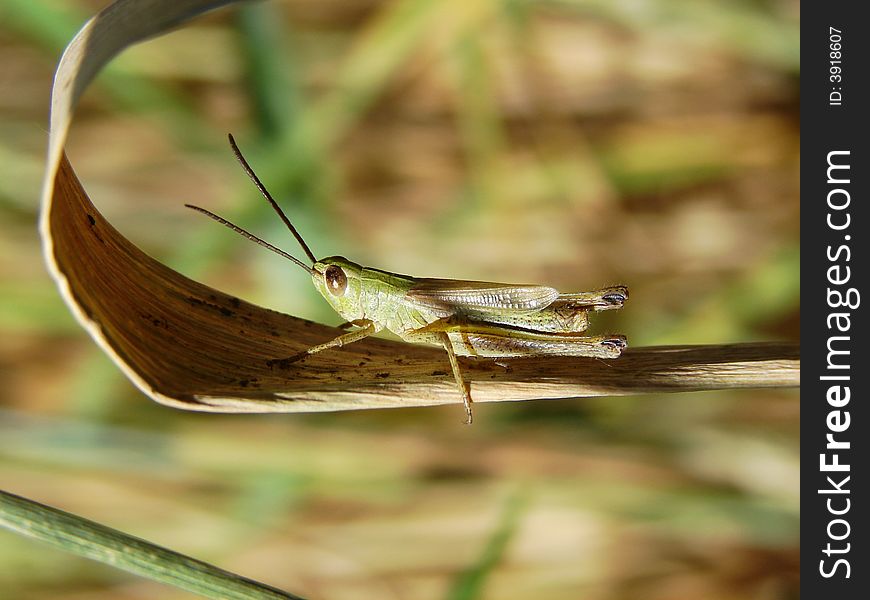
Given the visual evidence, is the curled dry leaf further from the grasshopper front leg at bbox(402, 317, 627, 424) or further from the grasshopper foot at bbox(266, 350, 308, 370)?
the grasshopper front leg at bbox(402, 317, 627, 424)

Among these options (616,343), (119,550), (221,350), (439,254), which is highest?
(439,254)

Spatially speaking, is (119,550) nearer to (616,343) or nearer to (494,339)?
(616,343)

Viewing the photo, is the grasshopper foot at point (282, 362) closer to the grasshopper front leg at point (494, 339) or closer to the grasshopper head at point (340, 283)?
the grasshopper front leg at point (494, 339)

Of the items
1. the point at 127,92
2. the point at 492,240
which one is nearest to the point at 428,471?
the point at 492,240

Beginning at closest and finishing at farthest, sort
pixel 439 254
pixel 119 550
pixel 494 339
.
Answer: pixel 119 550 → pixel 494 339 → pixel 439 254

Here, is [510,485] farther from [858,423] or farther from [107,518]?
[107,518]

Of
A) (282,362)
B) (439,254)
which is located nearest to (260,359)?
(282,362)
